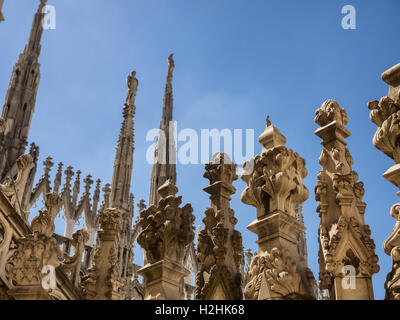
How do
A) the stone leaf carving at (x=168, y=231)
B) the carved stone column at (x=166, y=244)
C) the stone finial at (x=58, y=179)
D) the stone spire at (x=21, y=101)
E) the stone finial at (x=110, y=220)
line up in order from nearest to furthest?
1. the carved stone column at (x=166, y=244)
2. the stone leaf carving at (x=168, y=231)
3. the stone finial at (x=110, y=220)
4. the stone spire at (x=21, y=101)
5. the stone finial at (x=58, y=179)

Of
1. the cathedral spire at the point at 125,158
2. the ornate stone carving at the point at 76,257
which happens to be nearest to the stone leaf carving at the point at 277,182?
the ornate stone carving at the point at 76,257

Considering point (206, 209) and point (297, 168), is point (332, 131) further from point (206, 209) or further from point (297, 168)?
point (206, 209)

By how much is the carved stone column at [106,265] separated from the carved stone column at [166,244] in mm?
1169

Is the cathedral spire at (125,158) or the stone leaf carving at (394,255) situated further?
the cathedral spire at (125,158)

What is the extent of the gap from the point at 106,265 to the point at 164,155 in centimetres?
2008

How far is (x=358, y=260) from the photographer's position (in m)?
3.03

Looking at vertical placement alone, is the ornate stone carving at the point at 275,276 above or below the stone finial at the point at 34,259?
below

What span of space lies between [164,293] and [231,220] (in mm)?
875

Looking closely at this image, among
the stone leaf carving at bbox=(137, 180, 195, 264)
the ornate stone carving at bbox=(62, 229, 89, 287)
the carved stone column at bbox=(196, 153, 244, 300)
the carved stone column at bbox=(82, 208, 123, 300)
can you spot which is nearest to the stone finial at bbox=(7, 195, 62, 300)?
the stone leaf carving at bbox=(137, 180, 195, 264)

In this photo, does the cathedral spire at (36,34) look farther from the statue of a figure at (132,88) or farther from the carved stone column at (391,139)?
the carved stone column at (391,139)

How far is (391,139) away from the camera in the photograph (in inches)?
121

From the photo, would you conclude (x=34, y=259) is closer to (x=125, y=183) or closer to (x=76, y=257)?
(x=76, y=257)

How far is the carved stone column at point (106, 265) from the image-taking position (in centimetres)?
490
